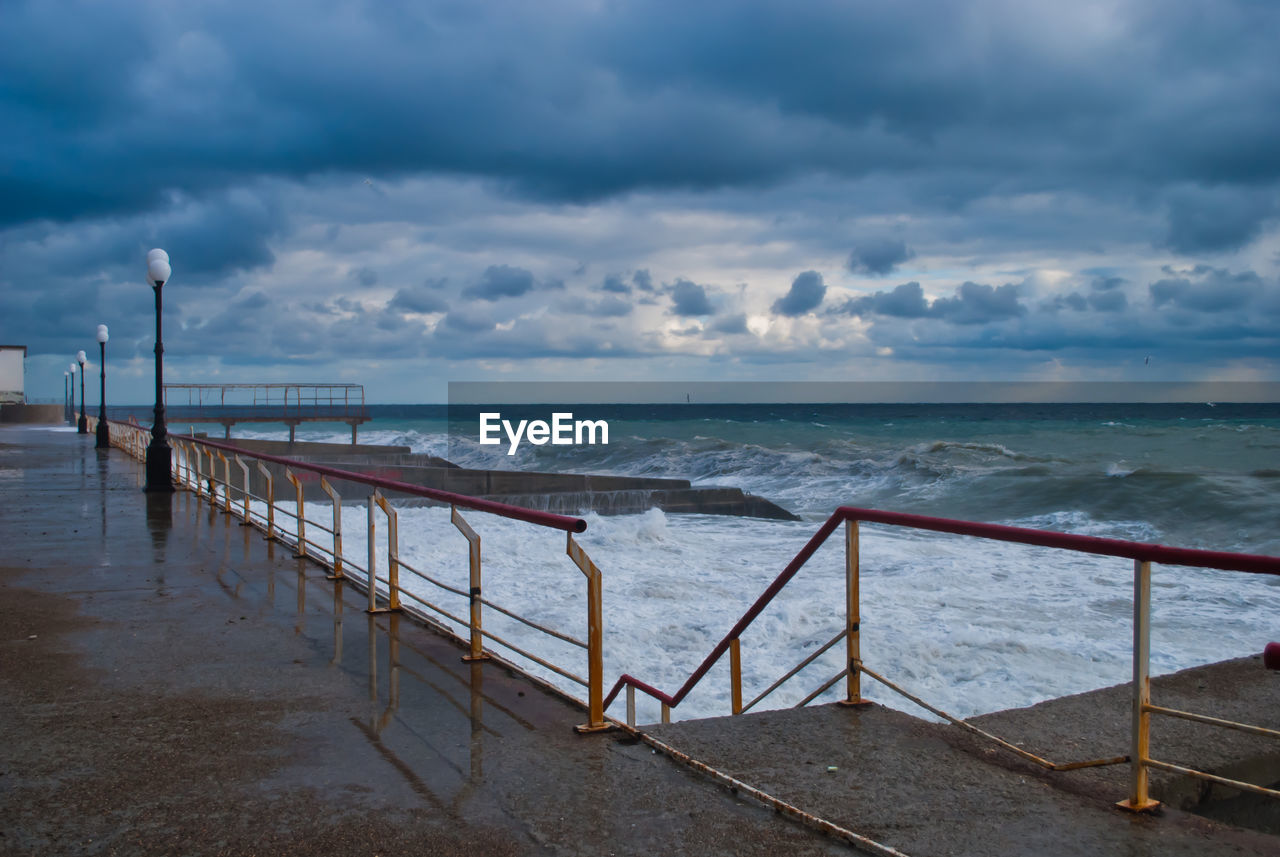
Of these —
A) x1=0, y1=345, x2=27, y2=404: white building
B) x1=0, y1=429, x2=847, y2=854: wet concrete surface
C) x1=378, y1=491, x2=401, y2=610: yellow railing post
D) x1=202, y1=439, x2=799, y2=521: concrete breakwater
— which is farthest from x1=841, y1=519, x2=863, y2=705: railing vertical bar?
x1=0, y1=345, x2=27, y2=404: white building

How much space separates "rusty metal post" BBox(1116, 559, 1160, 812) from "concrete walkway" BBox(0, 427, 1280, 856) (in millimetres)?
76

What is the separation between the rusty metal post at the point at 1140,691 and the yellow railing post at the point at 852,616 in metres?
1.13

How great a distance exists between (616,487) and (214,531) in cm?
1326

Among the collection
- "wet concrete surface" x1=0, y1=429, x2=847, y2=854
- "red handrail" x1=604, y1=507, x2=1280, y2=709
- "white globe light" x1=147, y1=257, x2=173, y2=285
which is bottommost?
"wet concrete surface" x1=0, y1=429, x2=847, y2=854

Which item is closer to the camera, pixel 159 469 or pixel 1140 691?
pixel 1140 691

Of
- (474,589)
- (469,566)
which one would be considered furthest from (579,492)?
(474,589)

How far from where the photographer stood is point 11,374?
7262 cm

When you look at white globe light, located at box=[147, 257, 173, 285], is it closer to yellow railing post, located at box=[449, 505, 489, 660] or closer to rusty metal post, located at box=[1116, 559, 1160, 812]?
yellow railing post, located at box=[449, 505, 489, 660]

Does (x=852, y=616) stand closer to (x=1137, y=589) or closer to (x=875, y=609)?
(x=1137, y=589)

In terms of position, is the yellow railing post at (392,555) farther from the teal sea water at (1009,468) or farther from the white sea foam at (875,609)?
the teal sea water at (1009,468)

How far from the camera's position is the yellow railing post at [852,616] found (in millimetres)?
3977

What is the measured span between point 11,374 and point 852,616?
84136mm

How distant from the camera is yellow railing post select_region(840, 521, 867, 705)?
398 cm

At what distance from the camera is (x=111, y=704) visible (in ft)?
14.3
